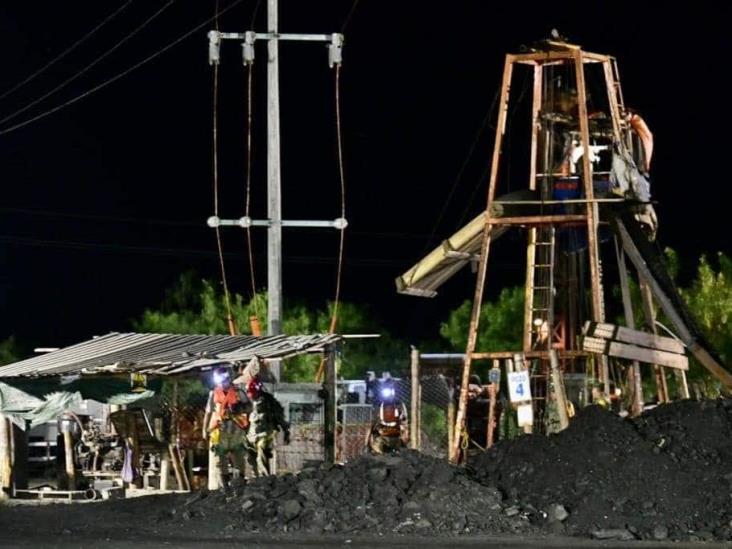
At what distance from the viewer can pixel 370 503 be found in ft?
67.4

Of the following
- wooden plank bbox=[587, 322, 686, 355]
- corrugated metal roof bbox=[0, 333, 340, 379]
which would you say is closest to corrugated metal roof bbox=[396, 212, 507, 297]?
wooden plank bbox=[587, 322, 686, 355]

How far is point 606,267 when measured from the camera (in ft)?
211

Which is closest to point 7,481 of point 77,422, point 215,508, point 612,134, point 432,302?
point 77,422

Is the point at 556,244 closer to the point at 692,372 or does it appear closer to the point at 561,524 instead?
the point at 561,524

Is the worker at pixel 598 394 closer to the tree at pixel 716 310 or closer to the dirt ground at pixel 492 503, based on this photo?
the dirt ground at pixel 492 503

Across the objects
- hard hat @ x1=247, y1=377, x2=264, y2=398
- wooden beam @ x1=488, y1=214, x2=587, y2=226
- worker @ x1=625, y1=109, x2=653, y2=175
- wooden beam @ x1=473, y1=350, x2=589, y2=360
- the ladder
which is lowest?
hard hat @ x1=247, y1=377, x2=264, y2=398

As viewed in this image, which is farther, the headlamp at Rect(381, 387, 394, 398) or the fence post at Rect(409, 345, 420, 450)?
the headlamp at Rect(381, 387, 394, 398)

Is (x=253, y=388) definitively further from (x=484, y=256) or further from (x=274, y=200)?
(x=484, y=256)

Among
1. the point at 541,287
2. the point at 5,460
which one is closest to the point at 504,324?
the point at 541,287

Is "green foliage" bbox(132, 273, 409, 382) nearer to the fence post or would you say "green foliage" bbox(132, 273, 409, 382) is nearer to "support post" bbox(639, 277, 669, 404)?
"support post" bbox(639, 277, 669, 404)

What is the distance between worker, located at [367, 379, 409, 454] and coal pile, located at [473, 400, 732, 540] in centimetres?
418

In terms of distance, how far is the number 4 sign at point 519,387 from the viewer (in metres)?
25.7

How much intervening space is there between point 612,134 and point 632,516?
11097 mm

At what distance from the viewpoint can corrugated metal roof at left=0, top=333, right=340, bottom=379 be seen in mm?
24234
